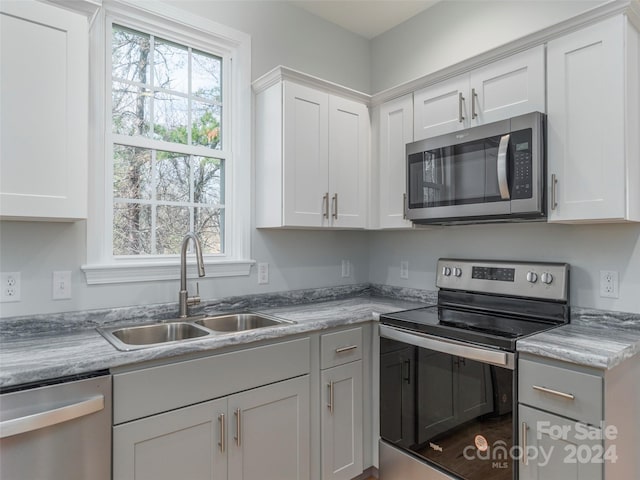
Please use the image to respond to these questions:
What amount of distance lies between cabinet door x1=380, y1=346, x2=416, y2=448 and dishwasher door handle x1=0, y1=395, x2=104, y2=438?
131 centimetres


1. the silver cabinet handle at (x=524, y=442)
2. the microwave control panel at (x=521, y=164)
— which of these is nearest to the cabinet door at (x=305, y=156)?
the microwave control panel at (x=521, y=164)

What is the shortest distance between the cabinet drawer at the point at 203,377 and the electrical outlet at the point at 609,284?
139 cm

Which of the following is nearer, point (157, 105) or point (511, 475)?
point (511, 475)

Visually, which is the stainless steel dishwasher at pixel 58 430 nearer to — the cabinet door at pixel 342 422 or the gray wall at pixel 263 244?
the gray wall at pixel 263 244

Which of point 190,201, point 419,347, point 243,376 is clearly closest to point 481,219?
point 419,347

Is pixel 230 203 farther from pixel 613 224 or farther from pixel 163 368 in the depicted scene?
pixel 613 224

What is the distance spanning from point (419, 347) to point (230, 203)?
4.35 ft

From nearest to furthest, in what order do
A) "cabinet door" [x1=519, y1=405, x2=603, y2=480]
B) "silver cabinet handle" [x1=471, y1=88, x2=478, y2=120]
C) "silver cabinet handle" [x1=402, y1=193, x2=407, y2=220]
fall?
"cabinet door" [x1=519, y1=405, x2=603, y2=480] < "silver cabinet handle" [x1=471, y1=88, x2=478, y2=120] < "silver cabinet handle" [x1=402, y1=193, x2=407, y2=220]

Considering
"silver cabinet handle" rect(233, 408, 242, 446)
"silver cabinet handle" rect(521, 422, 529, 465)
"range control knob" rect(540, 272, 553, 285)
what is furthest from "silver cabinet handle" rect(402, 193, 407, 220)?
"silver cabinet handle" rect(233, 408, 242, 446)

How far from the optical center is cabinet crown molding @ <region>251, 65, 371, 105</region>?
7.22 ft

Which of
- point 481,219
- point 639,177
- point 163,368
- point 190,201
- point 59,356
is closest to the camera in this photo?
point 59,356

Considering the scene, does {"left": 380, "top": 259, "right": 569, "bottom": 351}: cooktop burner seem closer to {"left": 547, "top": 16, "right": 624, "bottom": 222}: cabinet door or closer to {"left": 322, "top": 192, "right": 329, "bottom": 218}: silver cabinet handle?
{"left": 547, "top": 16, "right": 624, "bottom": 222}: cabinet door

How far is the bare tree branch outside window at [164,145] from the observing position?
2.02m

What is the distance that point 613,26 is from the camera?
161 cm
